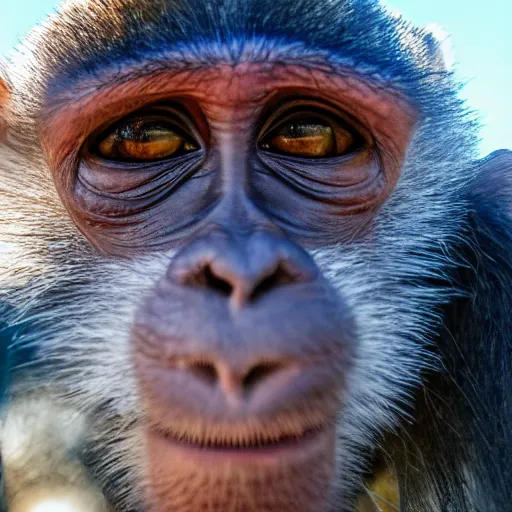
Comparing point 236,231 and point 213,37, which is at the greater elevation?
point 213,37

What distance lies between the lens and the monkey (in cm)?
217

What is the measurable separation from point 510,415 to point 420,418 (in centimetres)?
41

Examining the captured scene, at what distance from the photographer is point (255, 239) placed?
84.4 inches

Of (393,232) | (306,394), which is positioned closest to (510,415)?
(393,232)

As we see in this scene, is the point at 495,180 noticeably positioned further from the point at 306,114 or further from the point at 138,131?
the point at 138,131

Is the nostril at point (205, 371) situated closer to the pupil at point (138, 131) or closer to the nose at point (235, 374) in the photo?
the nose at point (235, 374)

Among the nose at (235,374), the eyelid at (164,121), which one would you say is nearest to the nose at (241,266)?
the nose at (235,374)

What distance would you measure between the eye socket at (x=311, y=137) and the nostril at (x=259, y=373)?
1.13 metres

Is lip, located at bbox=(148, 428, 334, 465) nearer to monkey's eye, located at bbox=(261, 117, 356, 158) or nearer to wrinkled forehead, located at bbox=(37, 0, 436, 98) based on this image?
monkey's eye, located at bbox=(261, 117, 356, 158)

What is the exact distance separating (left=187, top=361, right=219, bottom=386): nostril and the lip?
0.21m

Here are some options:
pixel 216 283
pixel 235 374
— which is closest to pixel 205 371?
pixel 235 374

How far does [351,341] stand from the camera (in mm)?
2254

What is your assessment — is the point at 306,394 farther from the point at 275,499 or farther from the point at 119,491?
the point at 119,491

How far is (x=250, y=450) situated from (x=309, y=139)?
1335mm
